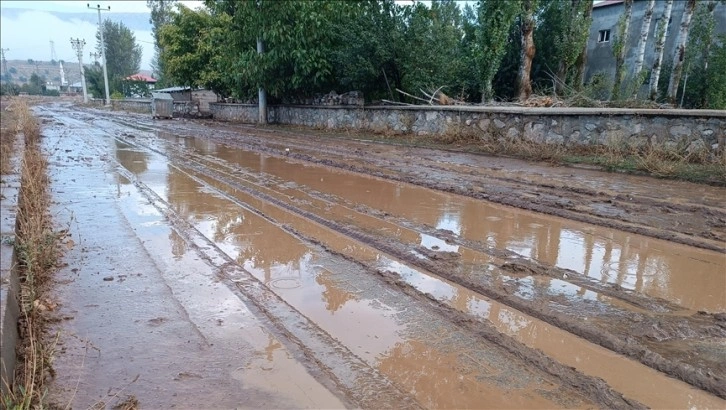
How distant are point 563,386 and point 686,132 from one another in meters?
9.47

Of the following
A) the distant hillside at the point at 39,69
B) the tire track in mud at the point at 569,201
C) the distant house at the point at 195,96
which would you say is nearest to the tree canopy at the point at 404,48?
the tire track in mud at the point at 569,201

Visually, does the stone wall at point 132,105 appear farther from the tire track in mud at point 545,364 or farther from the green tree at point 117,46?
the tire track in mud at point 545,364

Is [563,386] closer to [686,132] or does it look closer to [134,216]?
[134,216]

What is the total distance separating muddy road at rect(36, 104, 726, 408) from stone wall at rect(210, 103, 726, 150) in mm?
2200

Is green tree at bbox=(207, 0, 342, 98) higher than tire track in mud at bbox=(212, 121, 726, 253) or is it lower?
higher

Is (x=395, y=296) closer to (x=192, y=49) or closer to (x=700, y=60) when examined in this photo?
(x=700, y=60)

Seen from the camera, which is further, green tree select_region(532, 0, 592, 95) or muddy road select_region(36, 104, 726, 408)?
green tree select_region(532, 0, 592, 95)

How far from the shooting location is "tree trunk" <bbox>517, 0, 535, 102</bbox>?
18.2 m

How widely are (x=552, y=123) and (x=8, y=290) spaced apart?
12142 millimetres

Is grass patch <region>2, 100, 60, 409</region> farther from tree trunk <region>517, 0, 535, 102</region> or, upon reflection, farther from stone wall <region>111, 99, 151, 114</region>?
stone wall <region>111, 99, 151, 114</region>

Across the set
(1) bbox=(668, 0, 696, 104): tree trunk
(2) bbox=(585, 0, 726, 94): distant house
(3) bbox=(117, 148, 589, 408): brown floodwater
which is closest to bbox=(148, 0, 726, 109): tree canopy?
(2) bbox=(585, 0, 726, 94): distant house

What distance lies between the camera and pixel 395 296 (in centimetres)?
430

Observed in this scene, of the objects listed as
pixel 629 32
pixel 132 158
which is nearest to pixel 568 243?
pixel 132 158

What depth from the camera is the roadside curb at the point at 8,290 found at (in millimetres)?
2818
